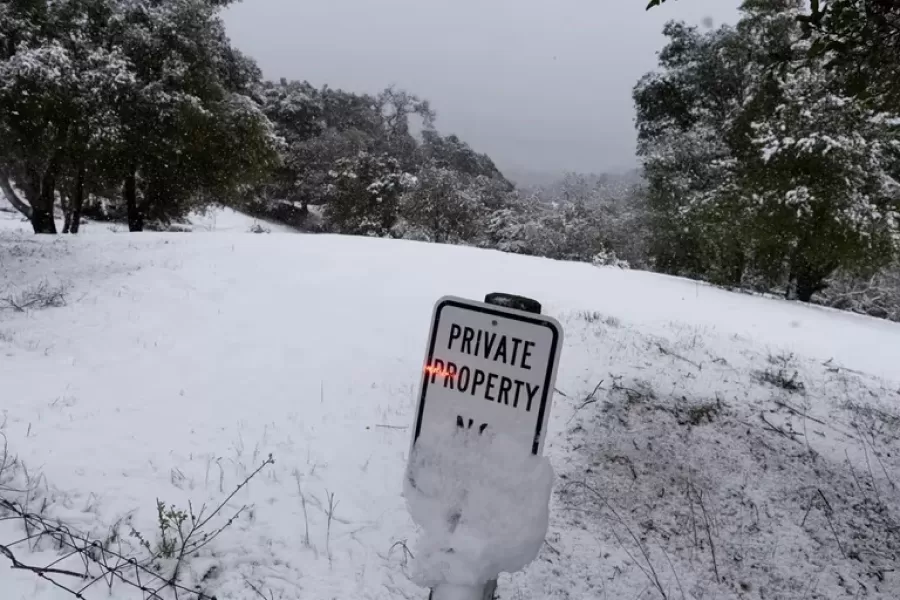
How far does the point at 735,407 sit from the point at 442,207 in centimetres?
2482

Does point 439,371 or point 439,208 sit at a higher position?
point 439,208

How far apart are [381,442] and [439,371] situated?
2.92 m

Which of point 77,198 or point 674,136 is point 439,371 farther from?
point 674,136

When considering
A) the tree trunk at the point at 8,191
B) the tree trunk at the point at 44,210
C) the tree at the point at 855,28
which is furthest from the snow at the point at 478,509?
the tree trunk at the point at 44,210

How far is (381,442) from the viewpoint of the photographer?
4246 millimetres

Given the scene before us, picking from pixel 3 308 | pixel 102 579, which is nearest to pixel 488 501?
pixel 102 579

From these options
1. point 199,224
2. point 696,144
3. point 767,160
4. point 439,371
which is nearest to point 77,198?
point 199,224

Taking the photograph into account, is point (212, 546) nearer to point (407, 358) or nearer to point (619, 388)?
point (407, 358)

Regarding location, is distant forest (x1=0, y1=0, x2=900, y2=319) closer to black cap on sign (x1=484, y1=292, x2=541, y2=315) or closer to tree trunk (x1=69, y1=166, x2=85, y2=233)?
tree trunk (x1=69, y1=166, x2=85, y2=233)

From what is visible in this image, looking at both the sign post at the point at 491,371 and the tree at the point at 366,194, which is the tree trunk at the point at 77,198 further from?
the tree at the point at 366,194

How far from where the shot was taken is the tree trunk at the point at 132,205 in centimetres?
1656

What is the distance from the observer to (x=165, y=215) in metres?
18.7

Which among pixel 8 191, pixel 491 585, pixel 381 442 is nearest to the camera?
pixel 491 585

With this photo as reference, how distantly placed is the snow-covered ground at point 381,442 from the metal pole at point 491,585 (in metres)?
1.68
